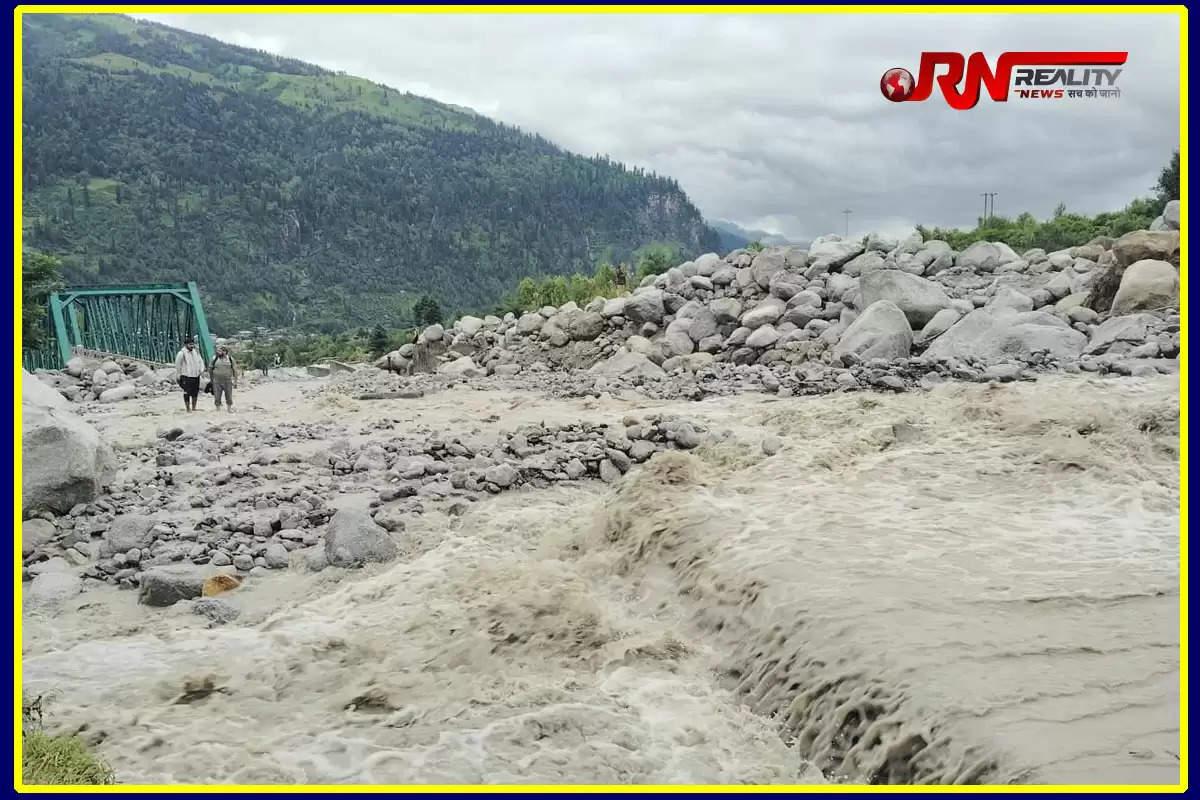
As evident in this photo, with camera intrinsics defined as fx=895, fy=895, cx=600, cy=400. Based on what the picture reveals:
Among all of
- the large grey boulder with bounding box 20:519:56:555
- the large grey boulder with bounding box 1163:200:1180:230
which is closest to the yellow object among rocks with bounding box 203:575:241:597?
the large grey boulder with bounding box 20:519:56:555

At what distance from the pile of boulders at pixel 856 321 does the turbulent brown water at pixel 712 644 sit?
13.6ft

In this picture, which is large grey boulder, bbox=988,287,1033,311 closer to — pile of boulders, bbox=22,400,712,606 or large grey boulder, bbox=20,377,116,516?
pile of boulders, bbox=22,400,712,606

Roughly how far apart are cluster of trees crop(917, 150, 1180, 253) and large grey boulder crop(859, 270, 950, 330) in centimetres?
705

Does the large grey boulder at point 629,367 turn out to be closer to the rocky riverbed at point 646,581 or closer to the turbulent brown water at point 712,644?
the rocky riverbed at point 646,581

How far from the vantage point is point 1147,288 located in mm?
11836

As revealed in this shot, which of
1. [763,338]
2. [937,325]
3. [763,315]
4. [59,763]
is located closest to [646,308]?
[763,315]

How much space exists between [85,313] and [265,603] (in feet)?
57.2

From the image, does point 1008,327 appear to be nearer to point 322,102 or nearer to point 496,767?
point 496,767

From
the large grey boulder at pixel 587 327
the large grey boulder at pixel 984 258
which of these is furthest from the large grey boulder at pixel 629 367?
the large grey boulder at pixel 984 258

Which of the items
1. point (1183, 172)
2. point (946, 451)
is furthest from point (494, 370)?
point (1183, 172)

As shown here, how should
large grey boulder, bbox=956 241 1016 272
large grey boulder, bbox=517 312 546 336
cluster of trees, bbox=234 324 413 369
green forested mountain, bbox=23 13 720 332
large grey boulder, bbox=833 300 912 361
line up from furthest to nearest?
green forested mountain, bbox=23 13 720 332
cluster of trees, bbox=234 324 413 369
large grey boulder, bbox=517 312 546 336
large grey boulder, bbox=956 241 1016 272
large grey boulder, bbox=833 300 912 361

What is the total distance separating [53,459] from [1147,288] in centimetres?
1259

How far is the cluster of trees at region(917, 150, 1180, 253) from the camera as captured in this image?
19.4 m

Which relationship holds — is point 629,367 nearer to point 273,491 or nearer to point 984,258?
point 984,258
